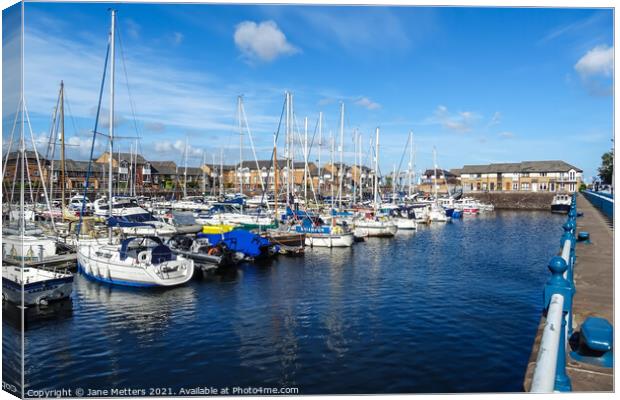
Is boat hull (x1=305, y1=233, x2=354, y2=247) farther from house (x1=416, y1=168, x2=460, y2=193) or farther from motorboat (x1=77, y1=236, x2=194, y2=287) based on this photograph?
house (x1=416, y1=168, x2=460, y2=193)

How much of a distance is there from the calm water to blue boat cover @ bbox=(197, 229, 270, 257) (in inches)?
130

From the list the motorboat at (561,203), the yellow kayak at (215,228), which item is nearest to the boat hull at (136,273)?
the yellow kayak at (215,228)

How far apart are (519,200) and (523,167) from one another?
45.2 ft

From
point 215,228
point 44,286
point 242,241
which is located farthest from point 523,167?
point 44,286

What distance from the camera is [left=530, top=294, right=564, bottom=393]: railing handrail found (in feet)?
9.66

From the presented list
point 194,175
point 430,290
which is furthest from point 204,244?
point 194,175

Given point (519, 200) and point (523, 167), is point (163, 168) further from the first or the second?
point (523, 167)

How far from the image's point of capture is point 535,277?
24.4 meters

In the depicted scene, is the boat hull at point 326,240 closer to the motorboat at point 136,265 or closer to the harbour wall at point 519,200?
the motorboat at point 136,265

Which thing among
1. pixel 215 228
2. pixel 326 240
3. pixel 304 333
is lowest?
pixel 304 333

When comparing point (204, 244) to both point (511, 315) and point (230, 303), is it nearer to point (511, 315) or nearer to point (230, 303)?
point (230, 303)

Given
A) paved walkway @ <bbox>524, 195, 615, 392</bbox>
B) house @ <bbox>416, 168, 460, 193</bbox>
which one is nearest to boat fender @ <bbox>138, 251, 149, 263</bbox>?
paved walkway @ <bbox>524, 195, 615, 392</bbox>

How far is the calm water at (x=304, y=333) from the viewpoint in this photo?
11.3 metres

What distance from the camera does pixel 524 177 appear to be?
104 metres
